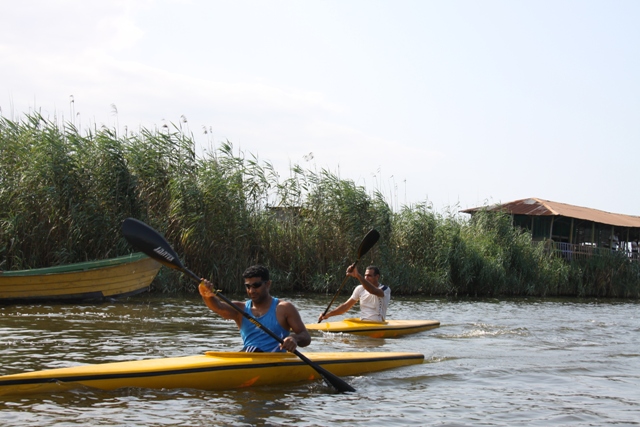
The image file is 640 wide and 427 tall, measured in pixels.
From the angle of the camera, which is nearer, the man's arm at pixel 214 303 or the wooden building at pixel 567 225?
the man's arm at pixel 214 303

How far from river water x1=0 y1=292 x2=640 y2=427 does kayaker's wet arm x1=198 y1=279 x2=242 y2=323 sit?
2.17 ft

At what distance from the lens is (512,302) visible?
18.7 m

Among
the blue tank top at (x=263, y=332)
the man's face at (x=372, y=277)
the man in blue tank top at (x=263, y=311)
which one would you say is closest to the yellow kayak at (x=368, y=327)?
the man's face at (x=372, y=277)

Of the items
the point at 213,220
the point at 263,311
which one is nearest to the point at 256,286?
the point at 263,311

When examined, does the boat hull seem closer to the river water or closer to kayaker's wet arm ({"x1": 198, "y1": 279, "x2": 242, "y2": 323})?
the river water

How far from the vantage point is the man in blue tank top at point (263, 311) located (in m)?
6.04

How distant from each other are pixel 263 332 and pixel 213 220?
969cm

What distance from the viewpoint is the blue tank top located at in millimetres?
6270

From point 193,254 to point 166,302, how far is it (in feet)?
6.38

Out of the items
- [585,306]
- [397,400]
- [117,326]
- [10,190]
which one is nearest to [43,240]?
[10,190]

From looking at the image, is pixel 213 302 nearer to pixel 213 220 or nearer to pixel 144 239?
pixel 144 239

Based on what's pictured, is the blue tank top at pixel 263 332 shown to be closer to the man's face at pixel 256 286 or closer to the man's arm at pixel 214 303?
the man's arm at pixel 214 303

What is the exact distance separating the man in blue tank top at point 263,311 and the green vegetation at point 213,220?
8.28 metres

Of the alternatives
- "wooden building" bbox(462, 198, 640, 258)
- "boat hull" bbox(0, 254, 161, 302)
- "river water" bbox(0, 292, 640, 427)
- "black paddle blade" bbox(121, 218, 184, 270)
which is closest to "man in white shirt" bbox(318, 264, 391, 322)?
"river water" bbox(0, 292, 640, 427)
